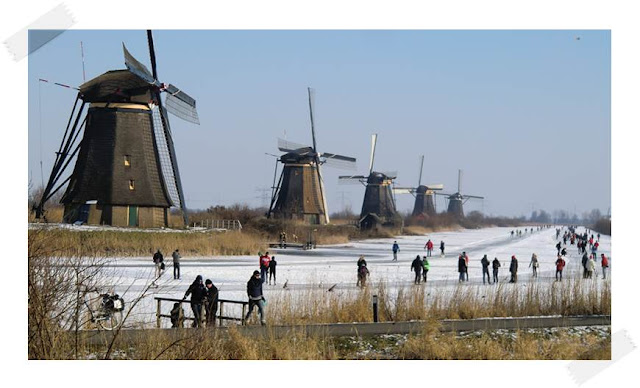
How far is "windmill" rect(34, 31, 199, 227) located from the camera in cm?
3191

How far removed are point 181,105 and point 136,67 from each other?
3254mm

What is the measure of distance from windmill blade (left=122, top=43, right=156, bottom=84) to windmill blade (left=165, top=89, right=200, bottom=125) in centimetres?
Answer: 142

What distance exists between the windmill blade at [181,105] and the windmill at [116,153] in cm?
101

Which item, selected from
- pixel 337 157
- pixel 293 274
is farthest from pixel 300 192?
pixel 293 274

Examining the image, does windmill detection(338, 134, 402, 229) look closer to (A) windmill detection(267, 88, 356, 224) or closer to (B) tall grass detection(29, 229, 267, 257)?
(A) windmill detection(267, 88, 356, 224)

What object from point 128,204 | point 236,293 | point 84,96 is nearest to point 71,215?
point 128,204

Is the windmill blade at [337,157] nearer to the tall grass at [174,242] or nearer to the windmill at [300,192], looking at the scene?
the windmill at [300,192]

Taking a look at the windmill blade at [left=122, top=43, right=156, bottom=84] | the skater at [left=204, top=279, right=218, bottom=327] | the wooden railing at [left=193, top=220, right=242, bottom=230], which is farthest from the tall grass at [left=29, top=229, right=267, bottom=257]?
the skater at [left=204, top=279, right=218, bottom=327]

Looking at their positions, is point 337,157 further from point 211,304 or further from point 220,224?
point 211,304

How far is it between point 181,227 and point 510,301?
22.2m

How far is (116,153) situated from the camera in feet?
105
